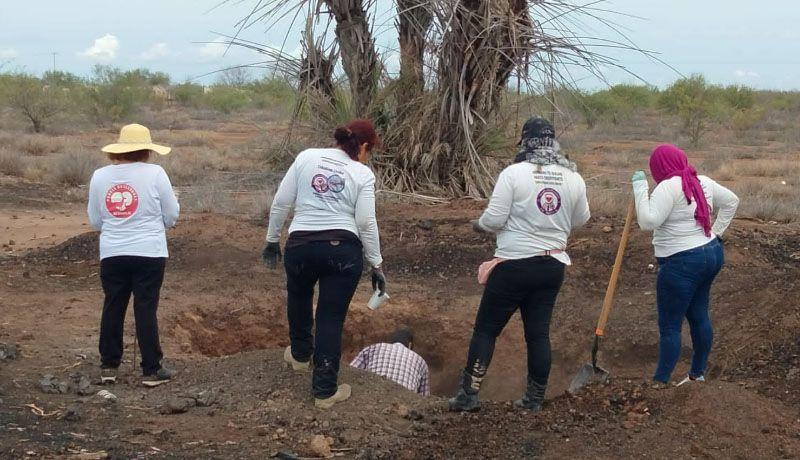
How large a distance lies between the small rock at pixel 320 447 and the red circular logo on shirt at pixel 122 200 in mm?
2026

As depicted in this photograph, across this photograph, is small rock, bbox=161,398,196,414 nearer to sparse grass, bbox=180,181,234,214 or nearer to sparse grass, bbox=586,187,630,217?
sparse grass, bbox=586,187,630,217

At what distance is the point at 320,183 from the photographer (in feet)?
17.6

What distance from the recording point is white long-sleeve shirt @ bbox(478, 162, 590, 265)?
5207 mm

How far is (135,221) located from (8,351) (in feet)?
5.13

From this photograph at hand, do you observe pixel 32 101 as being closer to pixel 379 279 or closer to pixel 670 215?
pixel 379 279

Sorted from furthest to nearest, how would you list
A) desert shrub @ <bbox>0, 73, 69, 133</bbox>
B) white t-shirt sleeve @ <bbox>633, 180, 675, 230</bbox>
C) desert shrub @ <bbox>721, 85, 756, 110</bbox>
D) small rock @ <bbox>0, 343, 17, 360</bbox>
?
desert shrub @ <bbox>721, 85, 756, 110</bbox>, desert shrub @ <bbox>0, 73, 69, 133</bbox>, small rock @ <bbox>0, 343, 17, 360</bbox>, white t-shirt sleeve @ <bbox>633, 180, 675, 230</bbox>

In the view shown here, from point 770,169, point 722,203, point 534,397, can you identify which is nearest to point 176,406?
point 534,397

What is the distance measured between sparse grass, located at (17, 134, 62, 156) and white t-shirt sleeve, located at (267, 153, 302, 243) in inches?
727

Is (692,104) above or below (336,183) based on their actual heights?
above

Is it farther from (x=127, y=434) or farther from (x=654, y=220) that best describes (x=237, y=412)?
(x=654, y=220)

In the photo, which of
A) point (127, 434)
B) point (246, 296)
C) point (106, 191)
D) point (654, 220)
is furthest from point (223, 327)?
point (654, 220)

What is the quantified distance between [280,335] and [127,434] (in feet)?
11.6

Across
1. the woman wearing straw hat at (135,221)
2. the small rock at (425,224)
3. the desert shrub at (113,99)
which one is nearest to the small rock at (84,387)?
the woman wearing straw hat at (135,221)

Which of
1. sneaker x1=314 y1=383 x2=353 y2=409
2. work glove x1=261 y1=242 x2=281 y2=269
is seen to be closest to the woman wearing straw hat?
work glove x1=261 y1=242 x2=281 y2=269
